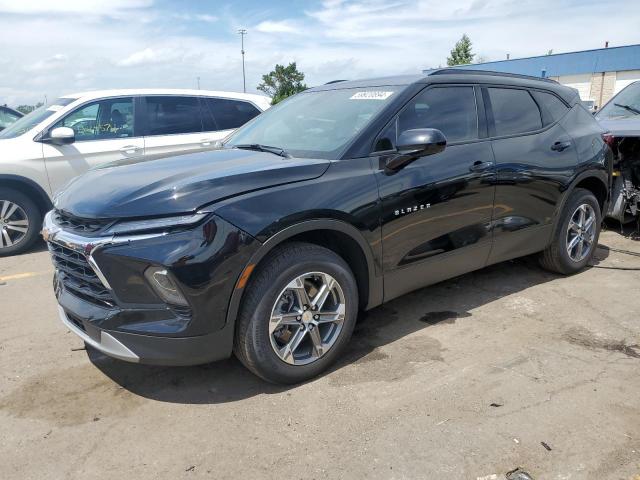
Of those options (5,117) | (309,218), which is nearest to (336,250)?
(309,218)

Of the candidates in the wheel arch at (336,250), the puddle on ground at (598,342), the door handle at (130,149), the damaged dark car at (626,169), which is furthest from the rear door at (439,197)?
the door handle at (130,149)

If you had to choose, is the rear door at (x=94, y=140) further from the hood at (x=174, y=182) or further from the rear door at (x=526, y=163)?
the rear door at (x=526, y=163)

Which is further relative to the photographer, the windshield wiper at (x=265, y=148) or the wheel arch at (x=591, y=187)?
the wheel arch at (x=591, y=187)

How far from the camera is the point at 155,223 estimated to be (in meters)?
2.62

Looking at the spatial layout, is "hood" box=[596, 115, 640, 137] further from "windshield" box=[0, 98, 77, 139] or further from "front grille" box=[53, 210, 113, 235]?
"windshield" box=[0, 98, 77, 139]

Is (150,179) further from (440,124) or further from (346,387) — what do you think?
(440,124)

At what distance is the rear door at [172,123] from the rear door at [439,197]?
3871mm

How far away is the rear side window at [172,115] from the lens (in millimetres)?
6957

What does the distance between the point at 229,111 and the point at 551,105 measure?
4465 millimetres

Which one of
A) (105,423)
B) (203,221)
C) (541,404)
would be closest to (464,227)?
(541,404)

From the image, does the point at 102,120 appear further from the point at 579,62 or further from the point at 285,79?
the point at 285,79

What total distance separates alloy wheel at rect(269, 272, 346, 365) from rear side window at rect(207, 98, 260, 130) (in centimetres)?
489

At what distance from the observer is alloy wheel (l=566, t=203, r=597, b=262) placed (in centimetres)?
484

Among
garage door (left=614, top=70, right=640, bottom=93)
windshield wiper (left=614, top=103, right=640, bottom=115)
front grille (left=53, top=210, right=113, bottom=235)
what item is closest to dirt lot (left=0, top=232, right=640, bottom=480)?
front grille (left=53, top=210, right=113, bottom=235)
